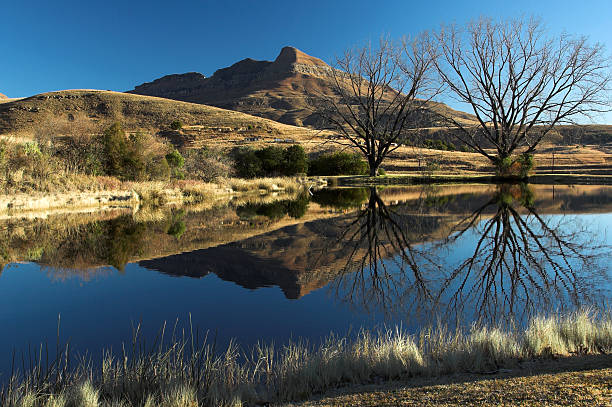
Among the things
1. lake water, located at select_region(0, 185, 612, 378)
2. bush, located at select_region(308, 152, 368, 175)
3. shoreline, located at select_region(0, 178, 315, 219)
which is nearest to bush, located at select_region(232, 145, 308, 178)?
bush, located at select_region(308, 152, 368, 175)

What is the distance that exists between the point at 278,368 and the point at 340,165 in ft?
134

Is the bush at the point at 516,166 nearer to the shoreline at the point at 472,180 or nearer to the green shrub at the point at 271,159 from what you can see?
the shoreline at the point at 472,180

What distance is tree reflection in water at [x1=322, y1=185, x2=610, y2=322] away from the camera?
4812mm

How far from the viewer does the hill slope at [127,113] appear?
64438mm

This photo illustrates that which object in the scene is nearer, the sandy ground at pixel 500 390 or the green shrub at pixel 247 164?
the sandy ground at pixel 500 390

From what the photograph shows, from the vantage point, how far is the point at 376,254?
7566mm

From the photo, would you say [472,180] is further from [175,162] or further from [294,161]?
[175,162]

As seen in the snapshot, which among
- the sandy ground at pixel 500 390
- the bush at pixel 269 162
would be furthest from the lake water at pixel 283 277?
the bush at pixel 269 162

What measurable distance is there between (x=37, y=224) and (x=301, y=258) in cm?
901

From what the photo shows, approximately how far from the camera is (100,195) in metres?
18.4

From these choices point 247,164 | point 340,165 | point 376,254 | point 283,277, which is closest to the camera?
point 283,277

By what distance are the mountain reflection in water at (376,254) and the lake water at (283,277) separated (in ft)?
0.11

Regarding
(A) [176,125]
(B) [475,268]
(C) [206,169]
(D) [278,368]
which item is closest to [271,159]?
(C) [206,169]

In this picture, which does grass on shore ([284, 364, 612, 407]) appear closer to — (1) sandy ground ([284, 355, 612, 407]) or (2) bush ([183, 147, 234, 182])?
(1) sandy ground ([284, 355, 612, 407])
